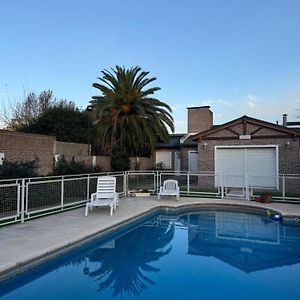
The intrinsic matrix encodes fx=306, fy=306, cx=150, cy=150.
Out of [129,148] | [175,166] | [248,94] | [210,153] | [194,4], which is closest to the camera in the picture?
[194,4]

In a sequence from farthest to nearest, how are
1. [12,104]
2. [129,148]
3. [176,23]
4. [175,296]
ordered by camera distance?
[12,104] < [129,148] < [176,23] < [175,296]

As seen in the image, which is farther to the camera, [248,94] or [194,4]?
[248,94]

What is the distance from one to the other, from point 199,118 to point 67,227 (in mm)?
21415

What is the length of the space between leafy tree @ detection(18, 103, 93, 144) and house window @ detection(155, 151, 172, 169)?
836 centimetres

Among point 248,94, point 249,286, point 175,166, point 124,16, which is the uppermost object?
point 124,16

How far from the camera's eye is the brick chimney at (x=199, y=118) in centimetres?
2786

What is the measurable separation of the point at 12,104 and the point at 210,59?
80.0 ft

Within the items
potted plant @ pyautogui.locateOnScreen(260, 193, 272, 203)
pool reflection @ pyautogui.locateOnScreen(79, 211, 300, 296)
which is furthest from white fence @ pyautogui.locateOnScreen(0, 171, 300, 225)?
pool reflection @ pyautogui.locateOnScreen(79, 211, 300, 296)

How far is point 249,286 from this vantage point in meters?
5.62

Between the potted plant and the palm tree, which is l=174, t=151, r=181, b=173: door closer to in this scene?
the palm tree

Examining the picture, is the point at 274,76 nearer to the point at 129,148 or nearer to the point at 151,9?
the point at 151,9

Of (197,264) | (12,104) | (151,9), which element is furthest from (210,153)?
(12,104)

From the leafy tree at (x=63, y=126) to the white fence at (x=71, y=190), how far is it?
9.27 metres

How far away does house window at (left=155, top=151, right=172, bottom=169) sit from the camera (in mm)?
29464
